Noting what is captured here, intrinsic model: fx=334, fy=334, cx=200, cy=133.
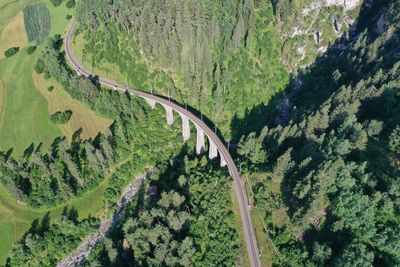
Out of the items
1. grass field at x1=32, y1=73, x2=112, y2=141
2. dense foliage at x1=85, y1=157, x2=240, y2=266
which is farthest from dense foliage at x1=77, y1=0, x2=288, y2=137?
dense foliage at x1=85, y1=157, x2=240, y2=266

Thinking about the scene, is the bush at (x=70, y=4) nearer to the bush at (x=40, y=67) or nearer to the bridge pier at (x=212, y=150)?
the bush at (x=40, y=67)

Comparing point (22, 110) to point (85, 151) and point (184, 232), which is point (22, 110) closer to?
point (85, 151)

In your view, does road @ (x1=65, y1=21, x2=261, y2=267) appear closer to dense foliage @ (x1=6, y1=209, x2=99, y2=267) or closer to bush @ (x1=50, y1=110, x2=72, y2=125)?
bush @ (x1=50, y1=110, x2=72, y2=125)

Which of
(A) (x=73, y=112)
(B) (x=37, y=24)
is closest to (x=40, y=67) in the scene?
(A) (x=73, y=112)

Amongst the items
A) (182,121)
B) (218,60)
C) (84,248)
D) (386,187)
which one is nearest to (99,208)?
(84,248)

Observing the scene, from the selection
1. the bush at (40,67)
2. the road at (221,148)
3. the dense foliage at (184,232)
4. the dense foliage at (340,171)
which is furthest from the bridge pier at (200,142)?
the bush at (40,67)

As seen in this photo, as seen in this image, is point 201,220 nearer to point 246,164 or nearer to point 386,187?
point 246,164
